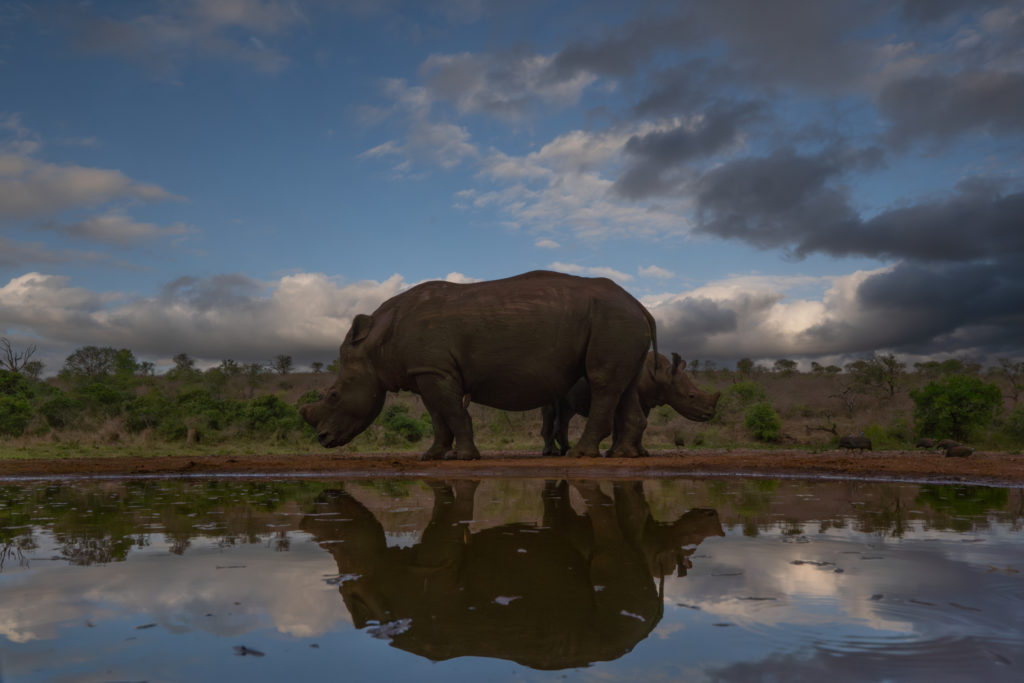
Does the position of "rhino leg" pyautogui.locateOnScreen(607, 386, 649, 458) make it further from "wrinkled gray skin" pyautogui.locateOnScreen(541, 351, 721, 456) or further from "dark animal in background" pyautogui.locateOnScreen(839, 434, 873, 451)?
"dark animal in background" pyautogui.locateOnScreen(839, 434, 873, 451)

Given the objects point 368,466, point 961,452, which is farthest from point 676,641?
point 961,452

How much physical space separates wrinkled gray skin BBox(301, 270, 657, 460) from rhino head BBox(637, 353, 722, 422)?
122 cm

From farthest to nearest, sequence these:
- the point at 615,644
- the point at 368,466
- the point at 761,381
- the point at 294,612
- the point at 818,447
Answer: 1. the point at 761,381
2. the point at 818,447
3. the point at 368,466
4. the point at 294,612
5. the point at 615,644

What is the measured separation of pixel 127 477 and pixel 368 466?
3.14 meters

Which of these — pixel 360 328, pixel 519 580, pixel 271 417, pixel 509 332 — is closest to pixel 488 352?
pixel 509 332

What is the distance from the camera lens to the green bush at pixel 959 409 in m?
15.1

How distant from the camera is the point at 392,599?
2646 millimetres

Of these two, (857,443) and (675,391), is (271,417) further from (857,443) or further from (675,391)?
(857,443)

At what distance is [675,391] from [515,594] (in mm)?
10270

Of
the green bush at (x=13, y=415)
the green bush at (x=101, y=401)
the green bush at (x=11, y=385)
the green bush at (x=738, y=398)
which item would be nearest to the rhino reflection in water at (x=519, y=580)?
the green bush at (x=13, y=415)

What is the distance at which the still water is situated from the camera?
1.99 metres

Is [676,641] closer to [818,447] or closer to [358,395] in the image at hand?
[358,395]

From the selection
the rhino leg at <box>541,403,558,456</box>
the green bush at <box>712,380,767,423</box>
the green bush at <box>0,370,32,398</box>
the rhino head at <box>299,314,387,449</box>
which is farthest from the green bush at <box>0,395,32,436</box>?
the green bush at <box>712,380,767,423</box>

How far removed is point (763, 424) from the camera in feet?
56.1
